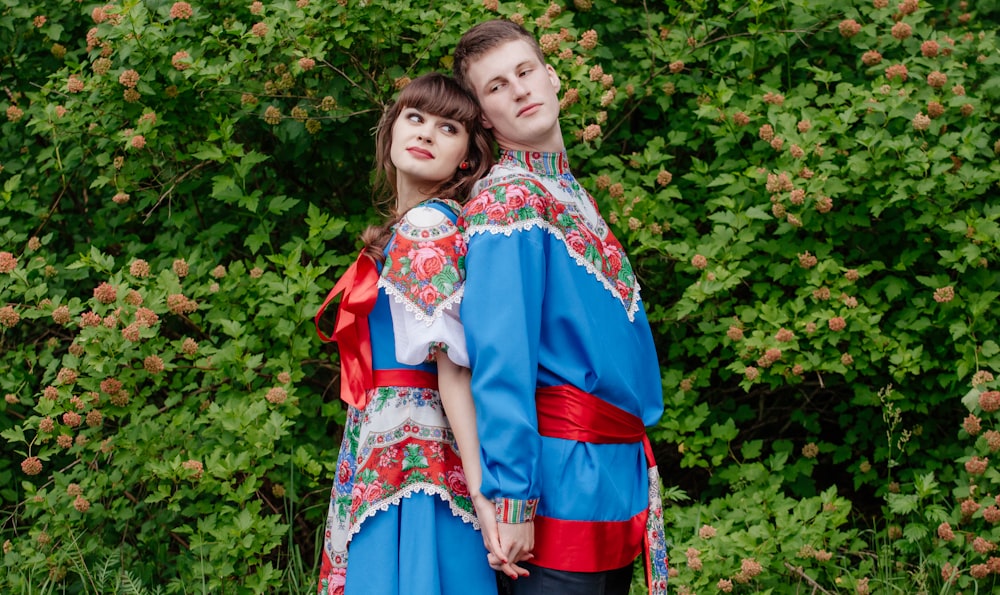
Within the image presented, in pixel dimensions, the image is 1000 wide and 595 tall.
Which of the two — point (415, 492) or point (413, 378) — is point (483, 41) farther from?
point (415, 492)

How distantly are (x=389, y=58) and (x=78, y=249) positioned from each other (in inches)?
57.8

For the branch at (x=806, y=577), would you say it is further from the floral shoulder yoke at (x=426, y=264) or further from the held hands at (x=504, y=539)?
the floral shoulder yoke at (x=426, y=264)

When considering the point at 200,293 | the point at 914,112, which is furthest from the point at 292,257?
the point at 914,112

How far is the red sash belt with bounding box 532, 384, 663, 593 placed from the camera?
1.83 metres

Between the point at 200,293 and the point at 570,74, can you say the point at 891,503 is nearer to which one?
the point at 570,74

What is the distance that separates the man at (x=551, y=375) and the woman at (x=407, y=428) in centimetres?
6

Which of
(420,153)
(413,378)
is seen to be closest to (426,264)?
(413,378)

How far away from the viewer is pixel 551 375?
1894mm

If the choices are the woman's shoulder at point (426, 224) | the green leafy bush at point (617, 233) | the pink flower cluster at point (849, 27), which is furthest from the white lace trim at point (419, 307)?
the pink flower cluster at point (849, 27)

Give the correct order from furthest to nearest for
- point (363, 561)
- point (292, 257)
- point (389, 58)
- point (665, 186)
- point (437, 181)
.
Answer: point (665, 186)
point (389, 58)
point (292, 257)
point (437, 181)
point (363, 561)

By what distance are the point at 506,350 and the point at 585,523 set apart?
362 millimetres

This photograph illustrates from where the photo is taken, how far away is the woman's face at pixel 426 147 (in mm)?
2102

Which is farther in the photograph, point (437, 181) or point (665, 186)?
point (665, 186)

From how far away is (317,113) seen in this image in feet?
→ 11.7
